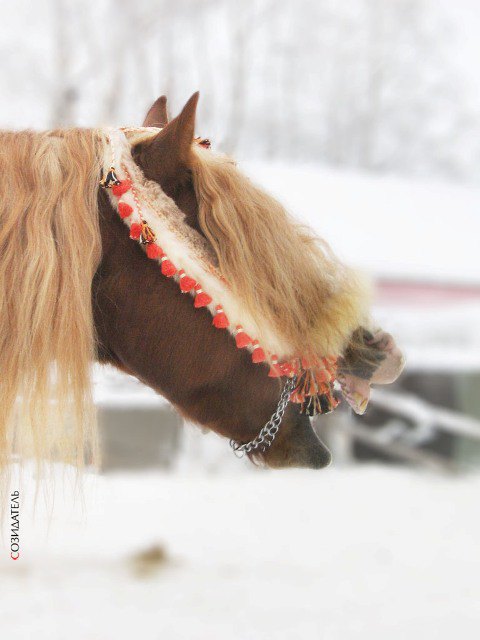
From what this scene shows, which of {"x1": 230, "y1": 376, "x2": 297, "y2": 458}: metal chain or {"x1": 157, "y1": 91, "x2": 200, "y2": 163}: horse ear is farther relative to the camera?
{"x1": 230, "y1": 376, "x2": 297, "y2": 458}: metal chain

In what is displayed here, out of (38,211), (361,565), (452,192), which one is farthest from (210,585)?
(452,192)

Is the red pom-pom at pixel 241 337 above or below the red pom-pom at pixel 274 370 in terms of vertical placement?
above

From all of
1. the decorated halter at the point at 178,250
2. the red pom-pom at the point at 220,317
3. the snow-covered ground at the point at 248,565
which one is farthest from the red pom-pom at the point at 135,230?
the snow-covered ground at the point at 248,565

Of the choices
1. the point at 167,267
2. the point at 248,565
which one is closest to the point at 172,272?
the point at 167,267

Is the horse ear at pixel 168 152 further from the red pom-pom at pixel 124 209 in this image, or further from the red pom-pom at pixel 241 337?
the red pom-pom at pixel 241 337

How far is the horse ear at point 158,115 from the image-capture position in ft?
3.06

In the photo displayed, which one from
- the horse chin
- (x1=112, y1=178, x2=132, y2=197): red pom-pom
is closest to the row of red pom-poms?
(x1=112, y1=178, x2=132, y2=197): red pom-pom

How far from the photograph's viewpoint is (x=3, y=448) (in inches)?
29.1

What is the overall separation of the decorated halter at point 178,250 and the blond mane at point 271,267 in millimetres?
16

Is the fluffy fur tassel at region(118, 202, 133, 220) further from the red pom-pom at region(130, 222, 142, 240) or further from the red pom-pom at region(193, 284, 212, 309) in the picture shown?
the red pom-pom at region(193, 284, 212, 309)

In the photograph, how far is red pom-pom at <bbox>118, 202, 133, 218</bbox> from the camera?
0.73 m

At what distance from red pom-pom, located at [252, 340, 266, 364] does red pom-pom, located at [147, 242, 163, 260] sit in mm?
158

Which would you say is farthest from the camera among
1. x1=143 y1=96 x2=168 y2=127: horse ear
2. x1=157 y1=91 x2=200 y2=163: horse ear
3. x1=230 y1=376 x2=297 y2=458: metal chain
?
x1=143 y1=96 x2=168 y2=127: horse ear

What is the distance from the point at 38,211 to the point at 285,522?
280cm
